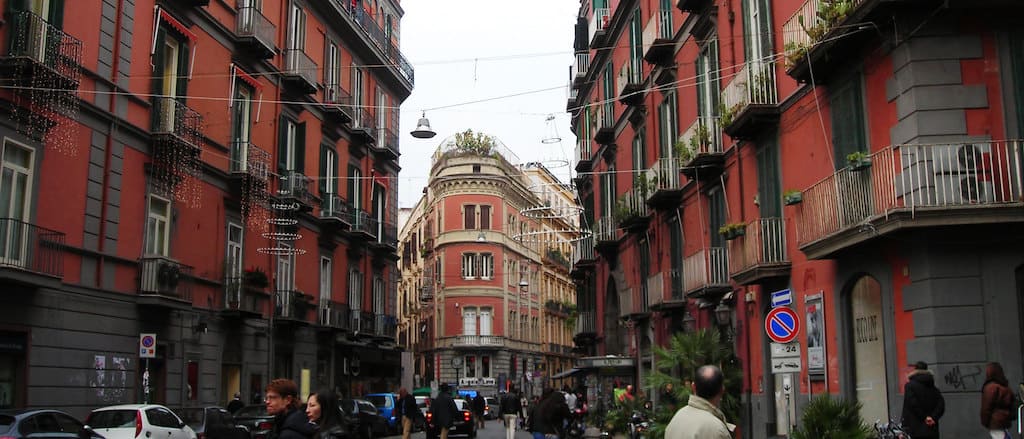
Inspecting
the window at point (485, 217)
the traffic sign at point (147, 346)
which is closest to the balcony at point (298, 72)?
the traffic sign at point (147, 346)

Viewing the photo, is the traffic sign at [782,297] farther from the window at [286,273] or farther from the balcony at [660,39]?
the window at [286,273]

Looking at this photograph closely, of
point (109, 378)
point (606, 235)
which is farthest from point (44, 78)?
point (606, 235)

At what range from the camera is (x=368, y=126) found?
38500mm

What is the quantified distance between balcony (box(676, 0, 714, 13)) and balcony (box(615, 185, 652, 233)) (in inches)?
242

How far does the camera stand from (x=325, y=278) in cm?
3456

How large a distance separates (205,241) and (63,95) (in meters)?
7.66

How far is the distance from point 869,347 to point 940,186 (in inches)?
146

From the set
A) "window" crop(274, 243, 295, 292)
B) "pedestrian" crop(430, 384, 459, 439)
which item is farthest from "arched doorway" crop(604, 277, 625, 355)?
"pedestrian" crop(430, 384, 459, 439)

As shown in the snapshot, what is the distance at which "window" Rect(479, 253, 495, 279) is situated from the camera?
6775 cm

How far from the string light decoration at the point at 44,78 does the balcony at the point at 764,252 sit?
13269 millimetres

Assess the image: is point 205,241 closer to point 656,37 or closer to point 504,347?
point 656,37

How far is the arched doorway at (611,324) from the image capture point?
122 ft

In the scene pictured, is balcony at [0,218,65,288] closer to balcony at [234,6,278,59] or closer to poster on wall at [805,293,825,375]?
balcony at [234,6,278,59]

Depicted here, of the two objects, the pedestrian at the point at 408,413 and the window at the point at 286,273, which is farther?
the window at the point at 286,273
